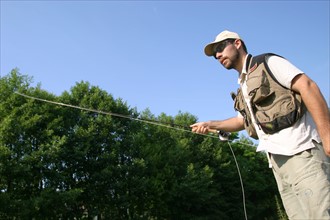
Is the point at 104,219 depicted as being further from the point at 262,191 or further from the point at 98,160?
the point at 262,191

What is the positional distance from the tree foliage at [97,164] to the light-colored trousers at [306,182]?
63.1 feet

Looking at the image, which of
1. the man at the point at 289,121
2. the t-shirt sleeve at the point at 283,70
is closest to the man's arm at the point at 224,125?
the man at the point at 289,121

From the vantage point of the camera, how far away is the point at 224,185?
114ft

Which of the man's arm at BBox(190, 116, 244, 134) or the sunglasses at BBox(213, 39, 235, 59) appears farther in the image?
the man's arm at BBox(190, 116, 244, 134)

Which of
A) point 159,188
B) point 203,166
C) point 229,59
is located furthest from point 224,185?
point 229,59

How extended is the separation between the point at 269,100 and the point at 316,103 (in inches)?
15.0

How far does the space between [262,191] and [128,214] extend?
60.1 ft

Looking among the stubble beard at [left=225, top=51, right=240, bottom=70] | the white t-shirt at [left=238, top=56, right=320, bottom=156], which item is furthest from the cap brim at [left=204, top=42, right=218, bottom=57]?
the white t-shirt at [left=238, top=56, right=320, bottom=156]

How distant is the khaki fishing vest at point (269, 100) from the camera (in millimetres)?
2576

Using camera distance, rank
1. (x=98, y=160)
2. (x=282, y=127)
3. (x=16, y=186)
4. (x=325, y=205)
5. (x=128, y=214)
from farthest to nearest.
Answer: (x=128, y=214) < (x=98, y=160) < (x=16, y=186) < (x=282, y=127) < (x=325, y=205)

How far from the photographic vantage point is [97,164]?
2539cm

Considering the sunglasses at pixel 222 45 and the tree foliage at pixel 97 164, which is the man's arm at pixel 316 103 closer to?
the sunglasses at pixel 222 45

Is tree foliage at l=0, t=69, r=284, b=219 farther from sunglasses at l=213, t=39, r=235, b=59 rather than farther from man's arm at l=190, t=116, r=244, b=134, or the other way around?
sunglasses at l=213, t=39, r=235, b=59

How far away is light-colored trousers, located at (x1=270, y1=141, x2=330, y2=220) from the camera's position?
7.73 ft
